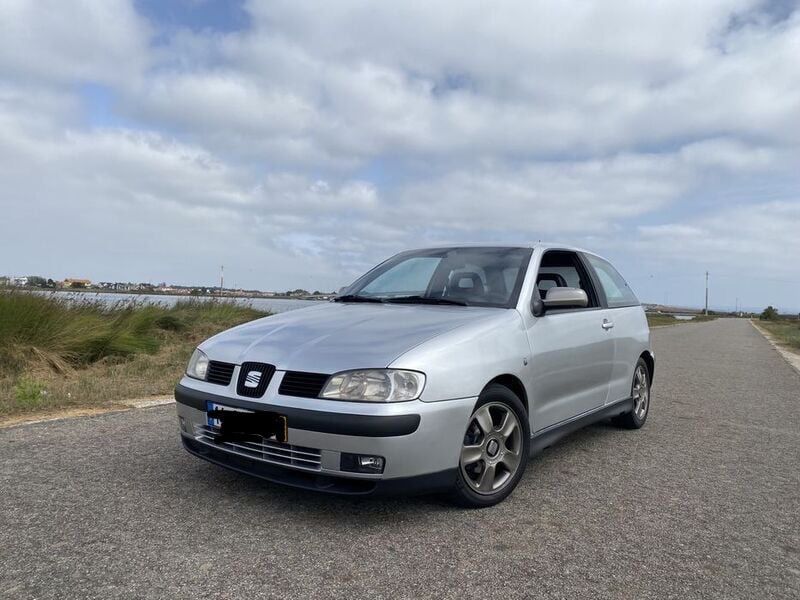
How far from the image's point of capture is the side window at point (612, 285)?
5168 mm

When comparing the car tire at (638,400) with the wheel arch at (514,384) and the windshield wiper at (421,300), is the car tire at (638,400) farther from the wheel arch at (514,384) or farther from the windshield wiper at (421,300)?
the windshield wiper at (421,300)

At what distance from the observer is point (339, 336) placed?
3270mm

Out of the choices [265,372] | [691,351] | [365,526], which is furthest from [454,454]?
[691,351]

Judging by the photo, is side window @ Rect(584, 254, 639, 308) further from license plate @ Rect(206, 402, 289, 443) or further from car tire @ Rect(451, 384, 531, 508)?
license plate @ Rect(206, 402, 289, 443)

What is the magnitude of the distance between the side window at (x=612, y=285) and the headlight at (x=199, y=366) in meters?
3.19

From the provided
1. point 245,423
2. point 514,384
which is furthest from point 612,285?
point 245,423

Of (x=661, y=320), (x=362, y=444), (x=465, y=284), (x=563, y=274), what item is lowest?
(x=661, y=320)

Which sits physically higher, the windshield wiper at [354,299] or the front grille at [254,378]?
the windshield wiper at [354,299]

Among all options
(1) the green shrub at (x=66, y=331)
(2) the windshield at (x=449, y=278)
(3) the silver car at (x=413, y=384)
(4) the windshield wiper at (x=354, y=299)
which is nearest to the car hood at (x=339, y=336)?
(3) the silver car at (x=413, y=384)

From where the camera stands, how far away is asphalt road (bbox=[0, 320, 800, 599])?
96.2 inches

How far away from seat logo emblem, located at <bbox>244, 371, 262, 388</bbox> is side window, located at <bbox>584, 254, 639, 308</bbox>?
3104 mm

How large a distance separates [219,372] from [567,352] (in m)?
2.23

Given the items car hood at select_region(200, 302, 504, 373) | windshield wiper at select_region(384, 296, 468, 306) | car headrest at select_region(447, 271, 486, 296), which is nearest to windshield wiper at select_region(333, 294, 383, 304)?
windshield wiper at select_region(384, 296, 468, 306)

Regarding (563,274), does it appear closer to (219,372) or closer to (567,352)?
(567,352)
